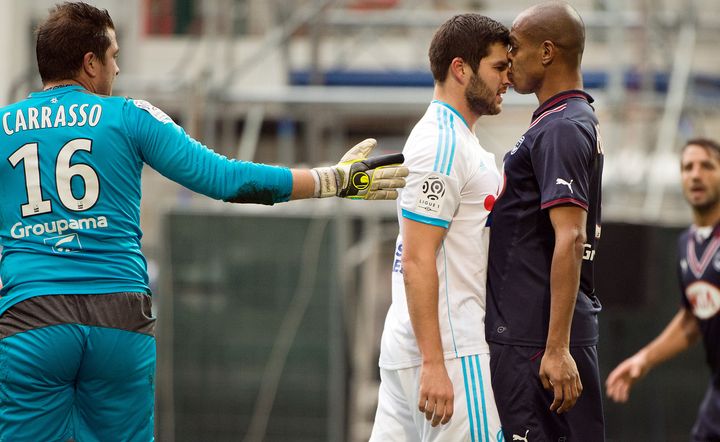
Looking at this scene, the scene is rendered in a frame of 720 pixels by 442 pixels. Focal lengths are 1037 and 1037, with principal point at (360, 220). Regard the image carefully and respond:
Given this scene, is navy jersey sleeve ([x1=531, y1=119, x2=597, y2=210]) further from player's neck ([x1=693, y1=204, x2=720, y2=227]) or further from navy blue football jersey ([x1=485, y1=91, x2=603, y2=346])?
player's neck ([x1=693, y1=204, x2=720, y2=227])

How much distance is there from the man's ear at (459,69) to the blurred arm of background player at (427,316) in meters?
0.66

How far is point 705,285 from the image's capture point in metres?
6.42

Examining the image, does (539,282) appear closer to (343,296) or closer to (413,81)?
(343,296)

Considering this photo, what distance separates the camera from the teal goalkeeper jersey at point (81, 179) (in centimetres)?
386

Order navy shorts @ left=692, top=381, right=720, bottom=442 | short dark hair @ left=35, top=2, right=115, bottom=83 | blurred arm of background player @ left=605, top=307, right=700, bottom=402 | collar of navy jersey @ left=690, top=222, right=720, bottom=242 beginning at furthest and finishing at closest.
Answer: collar of navy jersey @ left=690, top=222, right=720, bottom=242 → navy shorts @ left=692, top=381, right=720, bottom=442 → blurred arm of background player @ left=605, top=307, right=700, bottom=402 → short dark hair @ left=35, top=2, right=115, bottom=83

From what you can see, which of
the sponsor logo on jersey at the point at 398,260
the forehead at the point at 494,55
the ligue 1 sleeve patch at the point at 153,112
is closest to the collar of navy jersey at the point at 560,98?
the forehead at the point at 494,55

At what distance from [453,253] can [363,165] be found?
0.51 meters

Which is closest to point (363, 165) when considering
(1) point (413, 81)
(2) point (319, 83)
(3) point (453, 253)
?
(3) point (453, 253)

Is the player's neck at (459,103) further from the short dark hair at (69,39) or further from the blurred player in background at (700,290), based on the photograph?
the blurred player in background at (700,290)

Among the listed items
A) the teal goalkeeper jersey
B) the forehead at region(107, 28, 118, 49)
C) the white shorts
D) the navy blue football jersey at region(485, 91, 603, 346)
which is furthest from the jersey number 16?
the navy blue football jersey at region(485, 91, 603, 346)

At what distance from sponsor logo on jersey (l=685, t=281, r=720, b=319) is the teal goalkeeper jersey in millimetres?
3472

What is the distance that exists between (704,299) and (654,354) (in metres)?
0.47

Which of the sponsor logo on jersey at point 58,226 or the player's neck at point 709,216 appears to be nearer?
the sponsor logo on jersey at point 58,226

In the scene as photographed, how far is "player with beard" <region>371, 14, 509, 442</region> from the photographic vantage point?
4.00 meters
